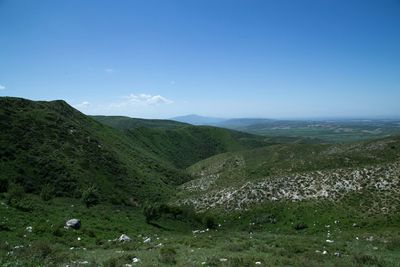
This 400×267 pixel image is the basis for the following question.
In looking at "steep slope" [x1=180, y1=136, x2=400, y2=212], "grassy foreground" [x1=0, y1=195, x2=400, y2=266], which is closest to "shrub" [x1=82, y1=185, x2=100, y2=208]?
"grassy foreground" [x1=0, y1=195, x2=400, y2=266]

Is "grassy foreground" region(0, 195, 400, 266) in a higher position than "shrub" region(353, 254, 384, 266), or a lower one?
lower

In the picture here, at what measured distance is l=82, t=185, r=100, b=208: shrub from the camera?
41.0m

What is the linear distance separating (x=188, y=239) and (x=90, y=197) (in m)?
20.7

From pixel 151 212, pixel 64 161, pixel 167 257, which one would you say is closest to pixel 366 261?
pixel 167 257

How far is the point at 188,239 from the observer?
85.9ft

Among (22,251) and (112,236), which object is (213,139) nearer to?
(112,236)

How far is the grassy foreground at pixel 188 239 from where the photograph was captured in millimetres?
16297

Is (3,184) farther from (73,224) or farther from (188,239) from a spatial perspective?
(188,239)

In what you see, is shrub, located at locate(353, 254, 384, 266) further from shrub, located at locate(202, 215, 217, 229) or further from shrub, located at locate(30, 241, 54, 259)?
shrub, located at locate(202, 215, 217, 229)

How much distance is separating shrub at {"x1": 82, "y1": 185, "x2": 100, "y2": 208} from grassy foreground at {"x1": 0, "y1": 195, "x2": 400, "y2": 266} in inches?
43.0

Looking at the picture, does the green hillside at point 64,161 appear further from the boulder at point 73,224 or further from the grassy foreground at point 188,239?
the boulder at point 73,224

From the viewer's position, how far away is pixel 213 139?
611 feet

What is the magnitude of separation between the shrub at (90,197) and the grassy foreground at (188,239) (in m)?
1.09

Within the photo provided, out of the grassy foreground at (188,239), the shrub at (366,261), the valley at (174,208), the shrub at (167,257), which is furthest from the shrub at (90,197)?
the shrub at (366,261)
